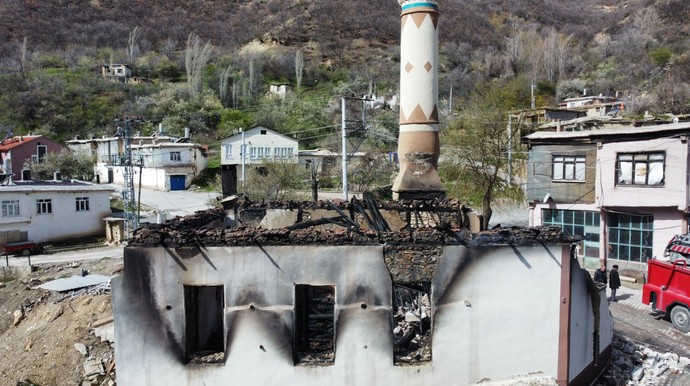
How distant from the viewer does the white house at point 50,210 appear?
3000 cm

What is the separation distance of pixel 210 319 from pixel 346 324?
12.9 feet

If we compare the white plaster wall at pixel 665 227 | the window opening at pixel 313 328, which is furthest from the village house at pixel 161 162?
the white plaster wall at pixel 665 227

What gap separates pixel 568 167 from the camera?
22953 millimetres

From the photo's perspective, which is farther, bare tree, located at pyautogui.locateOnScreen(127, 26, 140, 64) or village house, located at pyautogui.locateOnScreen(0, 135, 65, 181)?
bare tree, located at pyautogui.locateOnScreen(127, 26, 140, 64)

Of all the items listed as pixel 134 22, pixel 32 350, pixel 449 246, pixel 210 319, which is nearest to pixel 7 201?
pixel 32 350

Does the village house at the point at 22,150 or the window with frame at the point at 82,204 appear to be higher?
the village house at the point at 22,150

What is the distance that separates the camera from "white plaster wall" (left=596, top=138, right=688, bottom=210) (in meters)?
19.6

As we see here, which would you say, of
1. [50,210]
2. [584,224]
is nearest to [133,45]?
[50,210]

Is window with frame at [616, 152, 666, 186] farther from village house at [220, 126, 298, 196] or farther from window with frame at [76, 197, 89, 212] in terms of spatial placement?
window with frame at [76, 197, 89, 212]

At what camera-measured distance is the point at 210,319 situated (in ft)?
40.2

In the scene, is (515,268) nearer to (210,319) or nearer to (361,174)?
(210,319)

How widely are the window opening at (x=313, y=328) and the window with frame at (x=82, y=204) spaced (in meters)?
24.2

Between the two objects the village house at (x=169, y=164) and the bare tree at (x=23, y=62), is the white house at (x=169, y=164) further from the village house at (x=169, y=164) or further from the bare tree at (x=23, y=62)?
the bare tree at (x=23, y=62)

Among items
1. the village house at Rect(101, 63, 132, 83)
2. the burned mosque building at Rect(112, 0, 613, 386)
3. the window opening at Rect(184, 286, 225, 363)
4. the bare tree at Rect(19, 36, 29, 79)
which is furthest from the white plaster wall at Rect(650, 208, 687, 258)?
the bare tree at Rect(19, 36, 29, 79)
